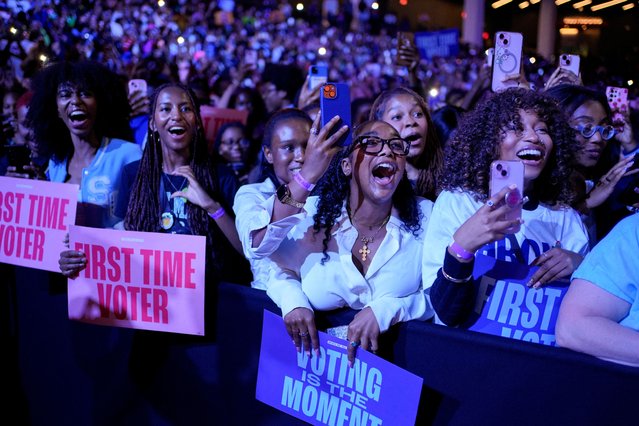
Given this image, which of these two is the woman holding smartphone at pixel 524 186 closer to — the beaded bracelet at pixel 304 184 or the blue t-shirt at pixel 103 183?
the beaded bracelet at pixel 304 184

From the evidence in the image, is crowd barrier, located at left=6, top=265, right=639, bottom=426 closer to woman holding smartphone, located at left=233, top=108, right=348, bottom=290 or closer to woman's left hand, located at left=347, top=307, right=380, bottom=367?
woman's left hand, located at left=347, top=307, right=380, bottom=367

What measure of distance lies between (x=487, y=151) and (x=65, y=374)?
95.6 inches

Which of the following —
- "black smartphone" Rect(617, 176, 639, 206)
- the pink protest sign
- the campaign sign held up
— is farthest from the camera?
the pink protest sign

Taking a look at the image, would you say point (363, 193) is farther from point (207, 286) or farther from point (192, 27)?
point (192, 27)

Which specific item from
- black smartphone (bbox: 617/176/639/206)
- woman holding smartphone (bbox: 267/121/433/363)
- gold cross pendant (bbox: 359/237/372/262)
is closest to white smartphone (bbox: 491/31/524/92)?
black smartphone (bbox: 617/176/639/206)

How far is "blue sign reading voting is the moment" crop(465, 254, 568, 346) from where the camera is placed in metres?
2.28

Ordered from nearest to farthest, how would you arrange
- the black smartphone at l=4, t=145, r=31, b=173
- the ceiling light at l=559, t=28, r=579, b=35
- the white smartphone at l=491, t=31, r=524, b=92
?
the white smartphone at l=491, t=31, r=524, b=92 → the black smartphone at l=4, t=145, r=31, b=173 → the ceiling light at l=559, t=28, r=579, b=35

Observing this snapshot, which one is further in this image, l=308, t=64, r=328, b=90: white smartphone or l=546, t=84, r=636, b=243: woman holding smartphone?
l=308, t=64, r=328, b=90: white smartphone

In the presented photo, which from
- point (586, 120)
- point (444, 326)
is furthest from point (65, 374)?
point (586, 120)

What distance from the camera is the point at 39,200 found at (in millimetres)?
3375

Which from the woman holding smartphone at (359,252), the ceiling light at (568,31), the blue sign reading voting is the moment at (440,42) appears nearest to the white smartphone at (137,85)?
the blue sign reading voting is the moment at (440,42)

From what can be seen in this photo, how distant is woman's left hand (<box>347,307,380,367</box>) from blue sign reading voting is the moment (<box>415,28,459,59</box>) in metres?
4.94

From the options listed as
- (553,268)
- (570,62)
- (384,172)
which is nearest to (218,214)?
(384,172)

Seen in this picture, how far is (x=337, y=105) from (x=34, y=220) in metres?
1.96
